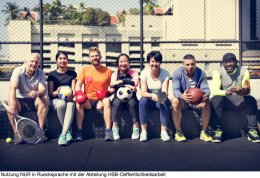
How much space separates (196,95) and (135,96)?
87 centimetres

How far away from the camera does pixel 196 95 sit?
5.94 meters

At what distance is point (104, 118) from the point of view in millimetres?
6344

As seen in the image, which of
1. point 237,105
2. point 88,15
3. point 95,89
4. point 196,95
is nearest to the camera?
point 196,95

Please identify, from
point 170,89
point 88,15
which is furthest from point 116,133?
point 88,15

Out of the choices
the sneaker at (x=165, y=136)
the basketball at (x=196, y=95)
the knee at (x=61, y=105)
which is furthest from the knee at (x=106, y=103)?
the basketball at (x=196, y=95)

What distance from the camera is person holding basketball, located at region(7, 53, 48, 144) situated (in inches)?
238

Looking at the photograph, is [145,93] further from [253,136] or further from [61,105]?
[253,136]

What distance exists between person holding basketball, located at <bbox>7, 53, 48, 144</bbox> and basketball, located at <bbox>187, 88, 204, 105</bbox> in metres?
1.88

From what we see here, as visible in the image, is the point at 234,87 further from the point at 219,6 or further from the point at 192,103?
the point at 219,6

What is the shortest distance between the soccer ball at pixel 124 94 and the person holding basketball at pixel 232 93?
1.10m

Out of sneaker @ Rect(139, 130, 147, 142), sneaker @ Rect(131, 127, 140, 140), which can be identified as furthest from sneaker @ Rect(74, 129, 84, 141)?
sneaker @ Rect(139, 130, 147, 142)

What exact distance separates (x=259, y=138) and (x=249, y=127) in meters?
0.20

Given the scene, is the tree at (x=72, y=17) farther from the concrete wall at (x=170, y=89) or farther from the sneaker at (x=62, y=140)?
the sneaker at (x=62, y=140)

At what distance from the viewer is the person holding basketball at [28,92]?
604 cm
